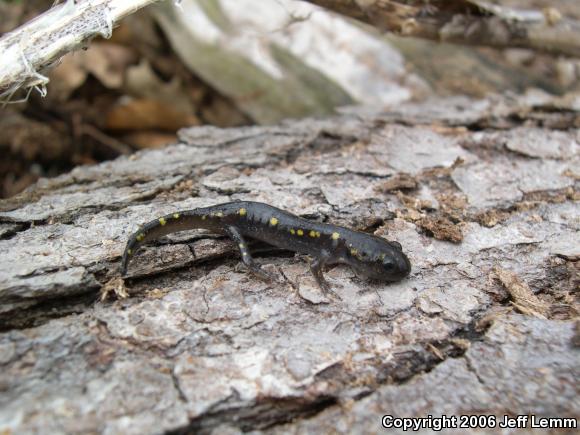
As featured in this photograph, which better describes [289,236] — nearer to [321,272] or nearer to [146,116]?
[321,272]

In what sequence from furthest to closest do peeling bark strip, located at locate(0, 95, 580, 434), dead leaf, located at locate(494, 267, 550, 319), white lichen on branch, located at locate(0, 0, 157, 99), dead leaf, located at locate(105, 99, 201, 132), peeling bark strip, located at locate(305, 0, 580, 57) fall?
dead leaf, located at locate(105, 99, 201, 132)
peeling bark strip, located at locate(305, 0, 580, 57)
white lichen on branch, located at locate(0, 0, 157, 99)
dead leaf, located at locate(494, 267, 550, 319)
peeling bark strip, located at locate(0, 95, 580, 434)

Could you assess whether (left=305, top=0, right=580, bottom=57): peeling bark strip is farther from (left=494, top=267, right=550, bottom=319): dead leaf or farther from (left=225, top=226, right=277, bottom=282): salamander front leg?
(left=494, top=267, right=550, bottom=319): dead leaf

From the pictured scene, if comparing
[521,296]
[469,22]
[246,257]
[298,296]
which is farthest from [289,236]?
[469,22]

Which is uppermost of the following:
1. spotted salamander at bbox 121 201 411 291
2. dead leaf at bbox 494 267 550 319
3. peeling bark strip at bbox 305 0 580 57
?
peeling bark strip at bbox 305 0 580 57

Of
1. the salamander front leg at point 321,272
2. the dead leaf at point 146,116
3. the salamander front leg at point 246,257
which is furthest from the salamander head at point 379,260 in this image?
the dead leaf at point 146,116

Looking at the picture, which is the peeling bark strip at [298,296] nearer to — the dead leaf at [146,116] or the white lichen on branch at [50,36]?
the white lichen on branch at [50,36]

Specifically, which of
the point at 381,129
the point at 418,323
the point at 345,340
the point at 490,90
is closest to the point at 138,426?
the point at 345,340

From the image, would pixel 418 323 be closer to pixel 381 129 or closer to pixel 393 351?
pixel 393 351

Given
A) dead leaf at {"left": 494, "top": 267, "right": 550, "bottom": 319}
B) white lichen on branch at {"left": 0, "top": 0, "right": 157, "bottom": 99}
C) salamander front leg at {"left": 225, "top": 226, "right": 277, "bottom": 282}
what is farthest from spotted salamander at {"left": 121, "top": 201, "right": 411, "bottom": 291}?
white lichen on branch at {"left": 0, "top": 0, "right": 157, "bottom": 99}
